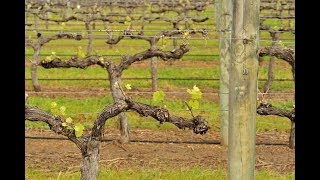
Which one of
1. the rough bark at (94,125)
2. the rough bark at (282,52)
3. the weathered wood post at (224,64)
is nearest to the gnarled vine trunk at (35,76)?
the weathered wood post at (224,64)

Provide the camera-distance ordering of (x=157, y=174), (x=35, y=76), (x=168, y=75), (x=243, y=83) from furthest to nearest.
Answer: (x=168, y=75), (x=35, y=76), (x=157, y=174), (x=243, y=83)

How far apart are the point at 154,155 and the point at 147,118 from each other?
260 cm

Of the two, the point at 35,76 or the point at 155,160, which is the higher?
the point at 35,76

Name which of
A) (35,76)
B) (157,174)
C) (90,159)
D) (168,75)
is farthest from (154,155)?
(168,75)

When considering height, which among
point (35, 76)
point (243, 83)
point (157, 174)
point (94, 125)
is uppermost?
point (35, 76)

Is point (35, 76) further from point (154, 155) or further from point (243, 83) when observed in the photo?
point (243, 83)

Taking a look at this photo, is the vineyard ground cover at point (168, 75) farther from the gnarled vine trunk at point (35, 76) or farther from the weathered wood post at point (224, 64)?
the weathered wood post at point (224, 64)

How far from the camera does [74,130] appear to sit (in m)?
4.94

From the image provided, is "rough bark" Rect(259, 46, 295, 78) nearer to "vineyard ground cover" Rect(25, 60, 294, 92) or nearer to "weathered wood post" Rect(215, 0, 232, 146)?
A: "weathered wood post" Rect(215, 0, 232, 146)

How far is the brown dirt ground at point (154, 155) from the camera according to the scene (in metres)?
7.78

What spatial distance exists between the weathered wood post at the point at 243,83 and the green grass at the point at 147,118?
203 inches

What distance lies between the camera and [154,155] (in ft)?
27.0

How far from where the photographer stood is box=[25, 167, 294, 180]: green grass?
716 cm
